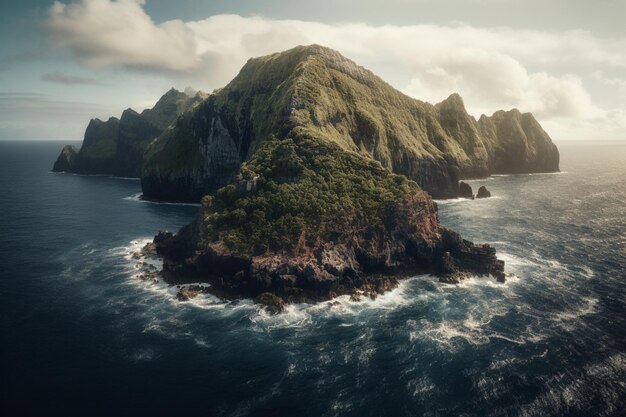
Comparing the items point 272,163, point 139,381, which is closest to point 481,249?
point 272,163

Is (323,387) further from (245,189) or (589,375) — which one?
(245,189)

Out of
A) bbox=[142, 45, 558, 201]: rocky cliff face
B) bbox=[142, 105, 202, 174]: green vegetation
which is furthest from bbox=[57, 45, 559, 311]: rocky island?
bbox=[142, 105, 202, 174]: green vegetation

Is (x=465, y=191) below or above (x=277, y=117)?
below

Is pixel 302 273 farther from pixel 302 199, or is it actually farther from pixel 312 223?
pixel 302 199

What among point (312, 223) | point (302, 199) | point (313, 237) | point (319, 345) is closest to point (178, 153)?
point (302, 199)

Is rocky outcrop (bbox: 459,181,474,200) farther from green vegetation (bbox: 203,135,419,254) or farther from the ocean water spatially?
green vegetation (bbox: 203,135,419,254)

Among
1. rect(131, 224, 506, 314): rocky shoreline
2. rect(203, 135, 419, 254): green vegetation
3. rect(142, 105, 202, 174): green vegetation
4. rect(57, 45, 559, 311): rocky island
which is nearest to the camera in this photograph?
rect(131, 224, 506, 314): rocky shoreline
